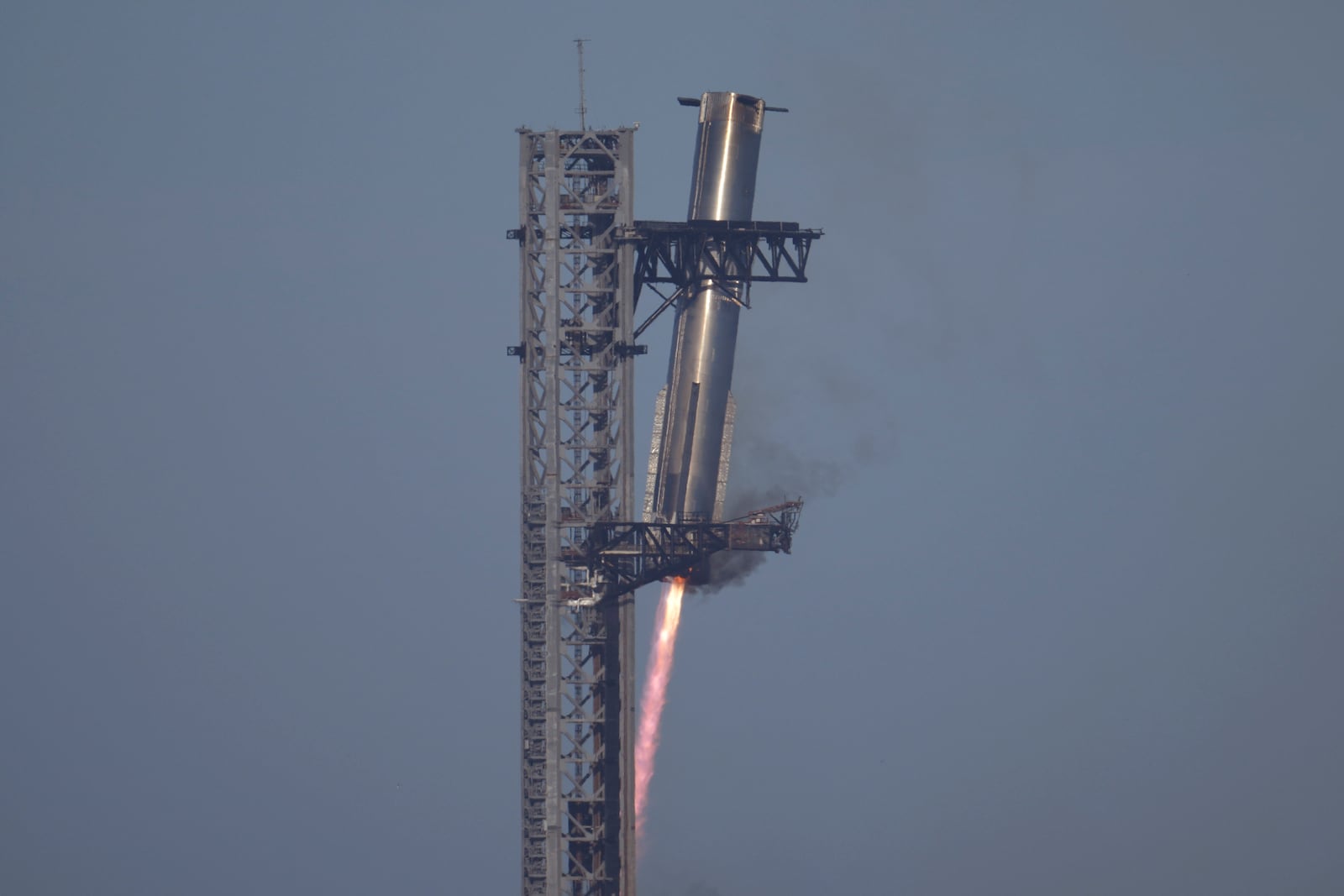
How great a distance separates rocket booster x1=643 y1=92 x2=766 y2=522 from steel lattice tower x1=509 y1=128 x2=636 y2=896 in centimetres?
151

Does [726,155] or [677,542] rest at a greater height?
[726,155]

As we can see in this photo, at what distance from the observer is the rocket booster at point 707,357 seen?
105438 millimetres

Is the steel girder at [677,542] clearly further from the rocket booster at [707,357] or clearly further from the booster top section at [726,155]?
the booster top section at [726,155]

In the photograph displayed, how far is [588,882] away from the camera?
354 ft

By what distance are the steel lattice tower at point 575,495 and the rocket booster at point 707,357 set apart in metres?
1.51

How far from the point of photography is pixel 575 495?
10700 cm

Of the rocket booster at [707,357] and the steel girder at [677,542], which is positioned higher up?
the rocket booster at [707,357]

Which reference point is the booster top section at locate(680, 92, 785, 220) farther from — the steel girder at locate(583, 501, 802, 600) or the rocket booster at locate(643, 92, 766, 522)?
the steel girder at locate(583, 501, 802, 600)

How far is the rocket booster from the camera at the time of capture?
4151 inches

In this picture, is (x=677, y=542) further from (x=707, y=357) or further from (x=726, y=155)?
(x=726, y=155)

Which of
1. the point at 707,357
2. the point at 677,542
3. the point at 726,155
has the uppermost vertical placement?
the point at 726,155

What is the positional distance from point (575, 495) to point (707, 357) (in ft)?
24.2

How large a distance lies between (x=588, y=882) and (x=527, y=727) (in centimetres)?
652

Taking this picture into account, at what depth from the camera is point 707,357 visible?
105688mm
